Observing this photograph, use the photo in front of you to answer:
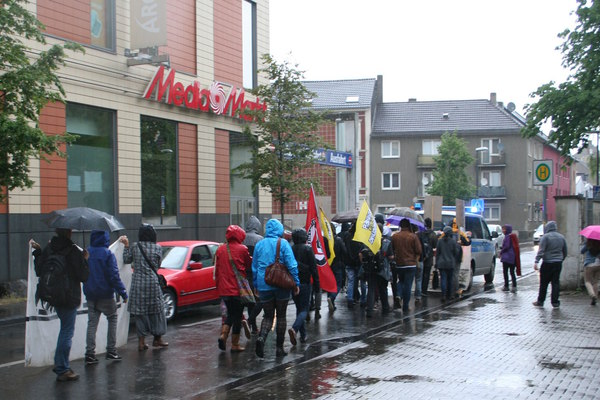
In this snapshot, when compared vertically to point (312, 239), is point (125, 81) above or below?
above

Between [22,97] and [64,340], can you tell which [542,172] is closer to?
[22,97]

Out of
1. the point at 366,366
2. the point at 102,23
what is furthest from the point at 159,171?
the point at 366,366

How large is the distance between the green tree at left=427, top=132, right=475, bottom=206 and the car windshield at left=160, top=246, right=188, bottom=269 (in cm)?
3803

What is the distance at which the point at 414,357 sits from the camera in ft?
28.7

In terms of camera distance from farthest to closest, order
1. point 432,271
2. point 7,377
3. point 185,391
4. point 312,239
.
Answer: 1. point 432,271
2. point 312,239
3. point 7,377
4. point 185,391

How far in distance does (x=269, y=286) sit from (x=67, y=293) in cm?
256

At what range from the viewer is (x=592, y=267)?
46.0ft

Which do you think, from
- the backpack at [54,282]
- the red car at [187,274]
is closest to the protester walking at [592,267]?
the red car at [187,274]

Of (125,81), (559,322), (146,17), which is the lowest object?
(559,322)

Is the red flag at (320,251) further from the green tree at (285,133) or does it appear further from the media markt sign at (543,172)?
the green tree at (285,133)

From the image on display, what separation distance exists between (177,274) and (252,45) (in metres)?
14.8

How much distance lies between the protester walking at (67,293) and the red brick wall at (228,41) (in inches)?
643

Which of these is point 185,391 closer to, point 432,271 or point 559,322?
point 559,322

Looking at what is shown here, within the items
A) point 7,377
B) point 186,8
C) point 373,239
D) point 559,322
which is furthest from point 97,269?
point 186,8
